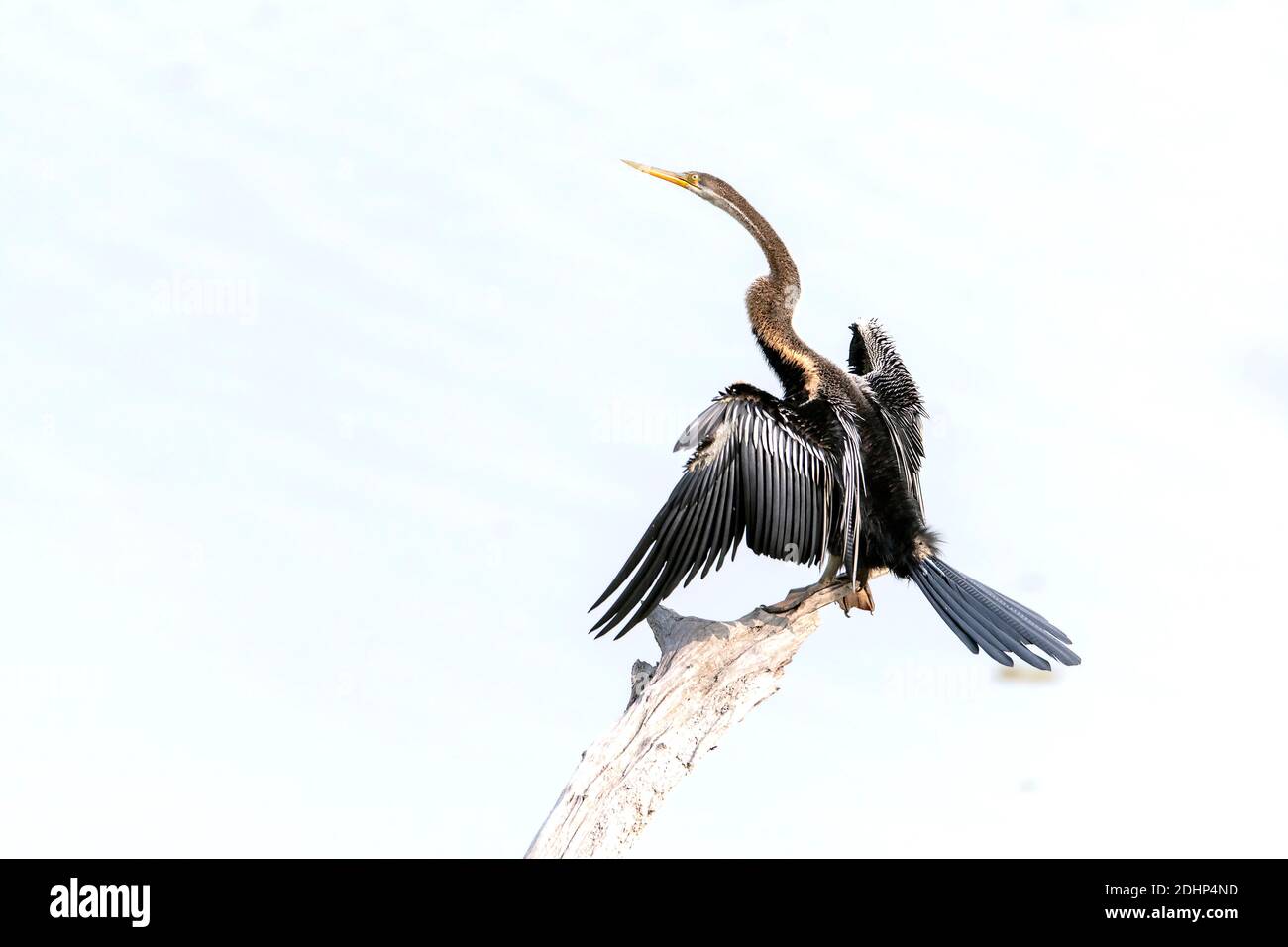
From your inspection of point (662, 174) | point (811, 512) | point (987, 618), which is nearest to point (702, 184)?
point (662, 174)

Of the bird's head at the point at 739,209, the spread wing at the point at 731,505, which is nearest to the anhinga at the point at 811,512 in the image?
the spread wing at the point at 731,505

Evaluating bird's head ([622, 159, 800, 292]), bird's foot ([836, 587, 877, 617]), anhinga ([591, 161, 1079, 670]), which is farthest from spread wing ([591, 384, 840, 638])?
bird's head ([622, 159, 800, 292])

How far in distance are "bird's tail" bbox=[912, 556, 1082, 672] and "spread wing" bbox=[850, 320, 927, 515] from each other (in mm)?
411

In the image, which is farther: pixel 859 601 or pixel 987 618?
pixel 859 601

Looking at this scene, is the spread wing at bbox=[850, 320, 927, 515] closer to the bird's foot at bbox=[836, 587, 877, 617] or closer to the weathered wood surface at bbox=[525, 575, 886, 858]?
the bird's foot at bbox=[836, 587, 877, 617]

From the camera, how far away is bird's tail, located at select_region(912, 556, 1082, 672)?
454 cm

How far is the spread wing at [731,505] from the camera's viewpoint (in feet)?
15.1

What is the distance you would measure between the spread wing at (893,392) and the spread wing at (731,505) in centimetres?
54

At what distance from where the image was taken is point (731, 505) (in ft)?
15.3

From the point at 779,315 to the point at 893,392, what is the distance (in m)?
0.62

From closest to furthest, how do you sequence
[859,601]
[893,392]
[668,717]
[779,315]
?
[668,717], [859,601], [779,315], [893,392]

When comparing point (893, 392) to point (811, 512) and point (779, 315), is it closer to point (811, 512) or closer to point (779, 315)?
point (779, 315)

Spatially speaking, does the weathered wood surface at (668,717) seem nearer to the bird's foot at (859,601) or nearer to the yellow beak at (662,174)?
the bird's foot at (859,601)
